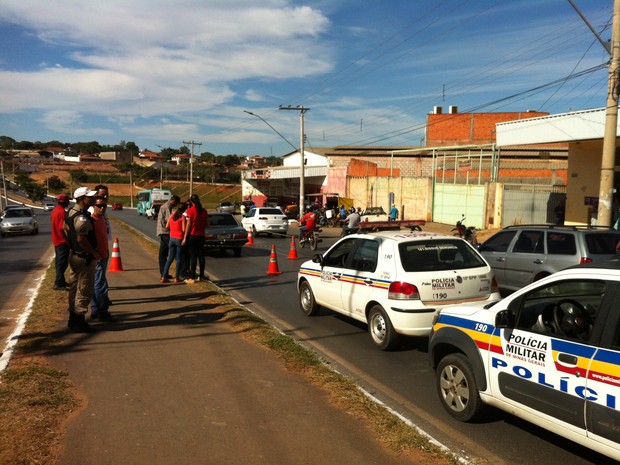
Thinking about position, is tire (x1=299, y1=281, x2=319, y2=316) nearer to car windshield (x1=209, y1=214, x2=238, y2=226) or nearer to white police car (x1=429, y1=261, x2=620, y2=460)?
white police car (x1=429, y1=261, x2=620, y2=460)

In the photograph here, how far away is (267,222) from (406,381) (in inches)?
828

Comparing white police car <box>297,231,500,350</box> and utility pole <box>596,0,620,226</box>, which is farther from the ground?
utility pole <box>596,0,620,226</box>

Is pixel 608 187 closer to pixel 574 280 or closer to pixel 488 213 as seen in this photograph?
pixel 574 280

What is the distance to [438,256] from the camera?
6.85 meters

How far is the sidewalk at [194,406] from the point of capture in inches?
154

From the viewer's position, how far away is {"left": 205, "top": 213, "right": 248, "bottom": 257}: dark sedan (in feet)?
56.3

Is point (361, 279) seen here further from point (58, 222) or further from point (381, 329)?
point (58, 222)

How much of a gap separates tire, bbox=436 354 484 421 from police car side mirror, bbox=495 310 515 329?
58 centimetres

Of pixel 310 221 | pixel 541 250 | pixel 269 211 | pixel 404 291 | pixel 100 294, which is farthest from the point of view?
pixel 269 211

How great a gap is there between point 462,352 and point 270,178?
194ft

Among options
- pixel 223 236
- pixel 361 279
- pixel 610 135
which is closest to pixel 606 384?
pixel 361 279

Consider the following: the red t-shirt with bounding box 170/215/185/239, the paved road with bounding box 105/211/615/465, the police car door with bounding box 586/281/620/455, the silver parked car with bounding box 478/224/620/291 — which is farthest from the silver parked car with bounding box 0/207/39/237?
the police car door with bounding box 586/281/620/455

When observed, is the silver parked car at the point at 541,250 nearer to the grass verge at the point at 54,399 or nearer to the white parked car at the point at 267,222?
the grass verge at the point at 54,399

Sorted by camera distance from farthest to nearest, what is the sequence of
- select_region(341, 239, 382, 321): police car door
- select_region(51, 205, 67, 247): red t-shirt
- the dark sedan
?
the dark sedan < select_region(51, 205, 67, 247): red t-shirt < select_region(341, 239, 382, 321): police car door
